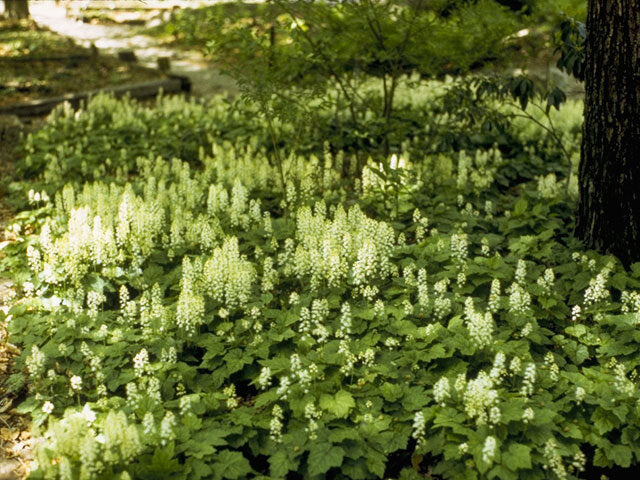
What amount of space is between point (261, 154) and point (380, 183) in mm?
2187

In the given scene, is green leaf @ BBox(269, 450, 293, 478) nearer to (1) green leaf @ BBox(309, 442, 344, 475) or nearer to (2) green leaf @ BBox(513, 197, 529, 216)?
(1) green leaf @ BBox(309, 442, 344, 475)

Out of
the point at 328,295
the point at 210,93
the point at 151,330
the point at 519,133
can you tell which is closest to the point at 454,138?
the point at 519,133

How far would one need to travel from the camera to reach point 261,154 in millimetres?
8953

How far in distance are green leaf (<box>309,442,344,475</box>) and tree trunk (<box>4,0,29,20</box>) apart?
22.3 m

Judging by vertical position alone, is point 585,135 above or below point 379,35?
below

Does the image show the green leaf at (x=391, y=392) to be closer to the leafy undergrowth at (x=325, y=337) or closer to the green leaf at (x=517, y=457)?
the leafy undergrowth at (x=325, y=337)

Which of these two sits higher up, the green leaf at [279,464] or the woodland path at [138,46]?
the woodland path at [138,46]

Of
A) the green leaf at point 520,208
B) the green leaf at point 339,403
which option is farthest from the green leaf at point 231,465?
the green leaf at point 520,208

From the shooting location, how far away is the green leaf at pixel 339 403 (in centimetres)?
405

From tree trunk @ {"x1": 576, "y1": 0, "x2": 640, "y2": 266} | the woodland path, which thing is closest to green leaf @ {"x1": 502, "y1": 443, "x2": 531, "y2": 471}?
tree trunk @ {"x1": 576, "y1": 0, "x2": 640, "y2": 266}

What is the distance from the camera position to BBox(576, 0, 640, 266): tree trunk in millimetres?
5695

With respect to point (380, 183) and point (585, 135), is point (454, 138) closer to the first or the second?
point (380, 183)

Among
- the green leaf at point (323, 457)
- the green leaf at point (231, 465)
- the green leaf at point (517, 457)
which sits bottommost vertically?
the green leaf at point (231, 465)

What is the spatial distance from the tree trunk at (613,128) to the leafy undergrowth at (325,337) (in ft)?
A: 1.21
